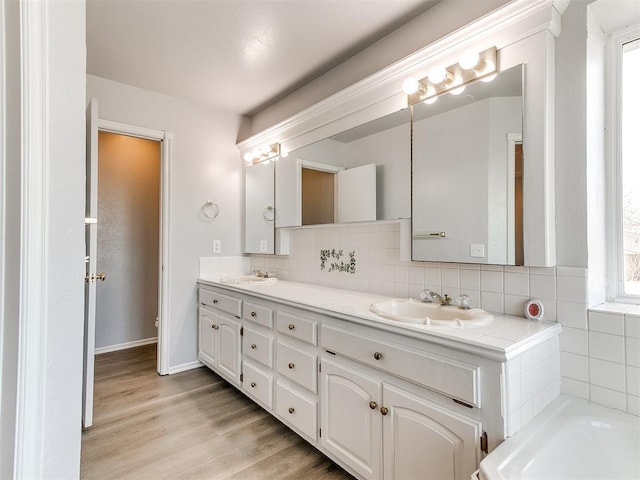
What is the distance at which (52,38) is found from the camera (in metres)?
0.66

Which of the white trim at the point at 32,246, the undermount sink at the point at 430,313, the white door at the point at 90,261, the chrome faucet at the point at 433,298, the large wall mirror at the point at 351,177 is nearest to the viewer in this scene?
the white trim at the point at 32,246

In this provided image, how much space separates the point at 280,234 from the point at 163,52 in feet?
5.05

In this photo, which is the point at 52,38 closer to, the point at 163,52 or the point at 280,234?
the point at 163,52

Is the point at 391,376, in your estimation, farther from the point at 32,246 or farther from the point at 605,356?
→ the point at 32,246

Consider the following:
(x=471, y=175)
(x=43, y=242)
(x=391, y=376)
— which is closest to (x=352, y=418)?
(x=391, y=376)

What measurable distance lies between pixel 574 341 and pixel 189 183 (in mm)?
2896

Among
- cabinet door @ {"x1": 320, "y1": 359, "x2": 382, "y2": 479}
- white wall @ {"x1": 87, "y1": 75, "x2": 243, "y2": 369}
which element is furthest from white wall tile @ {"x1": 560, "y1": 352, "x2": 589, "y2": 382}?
white wall @ {"x1": 87, "y1": 75, "x2": 243, "y2": 369}

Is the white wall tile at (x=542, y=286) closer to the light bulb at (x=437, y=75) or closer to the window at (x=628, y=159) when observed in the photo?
the window at (x=628, y=159)

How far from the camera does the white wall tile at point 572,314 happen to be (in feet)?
4.29

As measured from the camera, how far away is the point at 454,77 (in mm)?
1622

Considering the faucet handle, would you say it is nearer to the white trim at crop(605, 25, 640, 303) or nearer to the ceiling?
the white trim at crop(605, 25, 640, 303)

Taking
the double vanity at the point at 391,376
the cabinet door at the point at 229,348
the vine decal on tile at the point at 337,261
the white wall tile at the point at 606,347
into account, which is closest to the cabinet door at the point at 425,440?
the double vanity at the point at 391,376

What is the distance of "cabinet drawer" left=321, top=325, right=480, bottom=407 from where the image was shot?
1142mm

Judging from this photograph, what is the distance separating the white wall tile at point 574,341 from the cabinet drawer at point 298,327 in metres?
1.09
